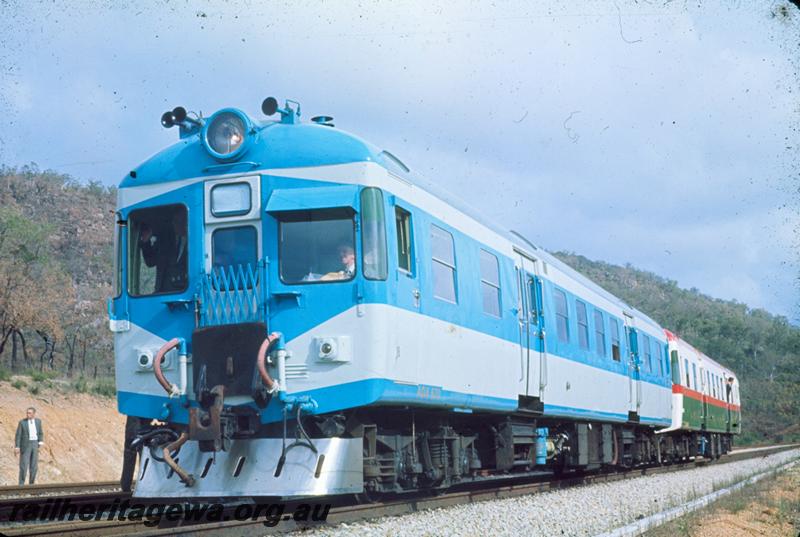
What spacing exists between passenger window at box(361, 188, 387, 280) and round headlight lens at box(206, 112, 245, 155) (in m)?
1.40

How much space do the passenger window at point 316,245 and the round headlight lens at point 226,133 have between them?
95 cm

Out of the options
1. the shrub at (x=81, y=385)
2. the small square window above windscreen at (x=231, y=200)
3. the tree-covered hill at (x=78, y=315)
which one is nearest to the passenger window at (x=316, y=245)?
the small square window above windscreen at (x=231, y=200)

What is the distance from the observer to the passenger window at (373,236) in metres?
9.22

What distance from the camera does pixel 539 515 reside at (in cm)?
1120

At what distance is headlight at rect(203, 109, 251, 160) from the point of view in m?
9.70

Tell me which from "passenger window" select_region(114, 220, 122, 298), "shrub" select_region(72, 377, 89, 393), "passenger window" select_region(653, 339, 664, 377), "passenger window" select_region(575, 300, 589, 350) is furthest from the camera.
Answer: "shrub" select_region(72, 377, 89, 393)

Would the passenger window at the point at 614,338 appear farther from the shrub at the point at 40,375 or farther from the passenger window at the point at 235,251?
the shrub at the point at 40,375

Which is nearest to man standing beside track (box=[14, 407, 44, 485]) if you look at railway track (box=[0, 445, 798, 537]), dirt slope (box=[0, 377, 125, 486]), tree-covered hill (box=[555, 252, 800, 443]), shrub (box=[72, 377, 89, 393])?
dirt slope (box=[0, 377, 125, 486])

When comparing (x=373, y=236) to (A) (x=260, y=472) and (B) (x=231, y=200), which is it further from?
(A) (x=260, y=472)

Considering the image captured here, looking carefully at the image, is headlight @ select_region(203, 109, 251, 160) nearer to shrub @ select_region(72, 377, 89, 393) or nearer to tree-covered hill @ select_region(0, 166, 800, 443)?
tree-covered hill @ select_region(0, 166, 800, 443)

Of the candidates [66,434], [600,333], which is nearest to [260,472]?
[600,333]

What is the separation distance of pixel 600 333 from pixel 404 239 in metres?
9.45

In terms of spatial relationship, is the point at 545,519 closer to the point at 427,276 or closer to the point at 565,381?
the point at 427,276

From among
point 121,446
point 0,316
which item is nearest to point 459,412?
point 121,446
